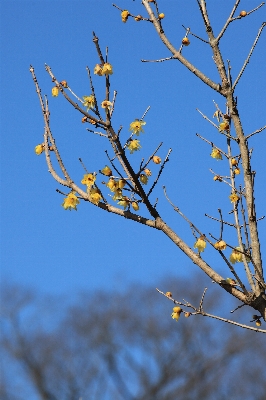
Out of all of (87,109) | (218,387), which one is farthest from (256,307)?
(218,387)

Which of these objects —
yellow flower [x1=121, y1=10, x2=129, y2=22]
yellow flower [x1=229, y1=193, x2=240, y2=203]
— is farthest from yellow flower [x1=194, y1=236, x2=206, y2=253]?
yellow flower [x1=121, y1=10, x2=129, y2=22]

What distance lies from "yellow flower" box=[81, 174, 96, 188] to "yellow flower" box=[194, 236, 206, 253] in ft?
2.04

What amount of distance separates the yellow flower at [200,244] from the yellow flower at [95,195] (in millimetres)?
544

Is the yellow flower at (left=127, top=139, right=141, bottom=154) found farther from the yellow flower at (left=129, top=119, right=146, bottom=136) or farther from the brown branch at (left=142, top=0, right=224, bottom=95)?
the brown branch at (left=142, top=0, right=224, bottom=95)

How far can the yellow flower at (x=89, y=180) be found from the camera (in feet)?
9.46

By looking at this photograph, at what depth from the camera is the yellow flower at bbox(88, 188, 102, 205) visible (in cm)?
283

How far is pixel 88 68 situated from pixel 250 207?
1048 mm

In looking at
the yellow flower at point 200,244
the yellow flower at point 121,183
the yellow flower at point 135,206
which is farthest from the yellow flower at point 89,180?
the yellow flower at point 200,244

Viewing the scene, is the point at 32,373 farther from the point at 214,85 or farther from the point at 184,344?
the point at 214,85

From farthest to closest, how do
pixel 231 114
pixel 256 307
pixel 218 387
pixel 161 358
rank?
pixel 161 358 → pixel 218 387 → pixel 231 114 → pixel 256 307

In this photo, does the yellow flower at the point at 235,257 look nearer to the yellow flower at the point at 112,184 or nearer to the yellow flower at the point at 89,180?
the yellow flower at the point at 112,184

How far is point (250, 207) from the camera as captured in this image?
102 inches

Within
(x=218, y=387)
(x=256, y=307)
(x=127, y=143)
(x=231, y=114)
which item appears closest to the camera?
(x=256, y=307)

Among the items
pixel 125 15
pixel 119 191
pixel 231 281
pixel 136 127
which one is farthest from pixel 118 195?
pixel 125 15
